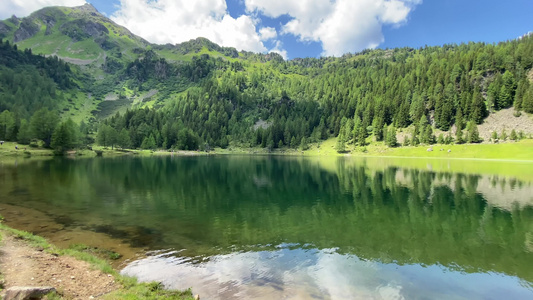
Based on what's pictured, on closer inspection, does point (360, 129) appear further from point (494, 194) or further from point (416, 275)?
point (416, 275)

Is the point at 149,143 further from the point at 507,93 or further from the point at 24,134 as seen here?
the point at 507,93

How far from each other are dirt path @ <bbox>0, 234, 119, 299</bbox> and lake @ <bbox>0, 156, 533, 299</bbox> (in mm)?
2069

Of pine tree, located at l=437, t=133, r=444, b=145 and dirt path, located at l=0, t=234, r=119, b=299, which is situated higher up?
pine tree, located at l=437, t=133, r=444, b=145

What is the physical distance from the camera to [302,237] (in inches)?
844

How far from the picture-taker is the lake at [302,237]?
543 inches

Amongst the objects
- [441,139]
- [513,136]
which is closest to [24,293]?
[513,136]

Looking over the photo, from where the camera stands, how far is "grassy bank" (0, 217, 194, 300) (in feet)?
36.0

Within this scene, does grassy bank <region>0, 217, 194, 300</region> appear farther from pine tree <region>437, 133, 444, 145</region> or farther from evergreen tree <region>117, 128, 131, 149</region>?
pine tree <region>437, 133, 444, 145</region>

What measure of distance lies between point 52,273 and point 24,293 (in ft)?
13.4

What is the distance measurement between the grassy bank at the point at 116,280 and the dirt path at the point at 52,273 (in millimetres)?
405

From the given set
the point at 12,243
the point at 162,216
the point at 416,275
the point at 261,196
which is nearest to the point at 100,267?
the point at 12,243

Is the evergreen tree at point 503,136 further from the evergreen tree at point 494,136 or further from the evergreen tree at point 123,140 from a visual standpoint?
the evergreen tree at point 123,140

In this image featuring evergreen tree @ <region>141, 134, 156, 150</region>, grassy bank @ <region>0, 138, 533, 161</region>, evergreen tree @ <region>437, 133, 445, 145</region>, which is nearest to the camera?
grassy bank @ <region>0, 138, 533, 161</region>

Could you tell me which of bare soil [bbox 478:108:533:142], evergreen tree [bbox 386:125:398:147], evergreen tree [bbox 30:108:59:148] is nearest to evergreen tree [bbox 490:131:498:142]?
bare soil [bbox 478:108:533:142]
